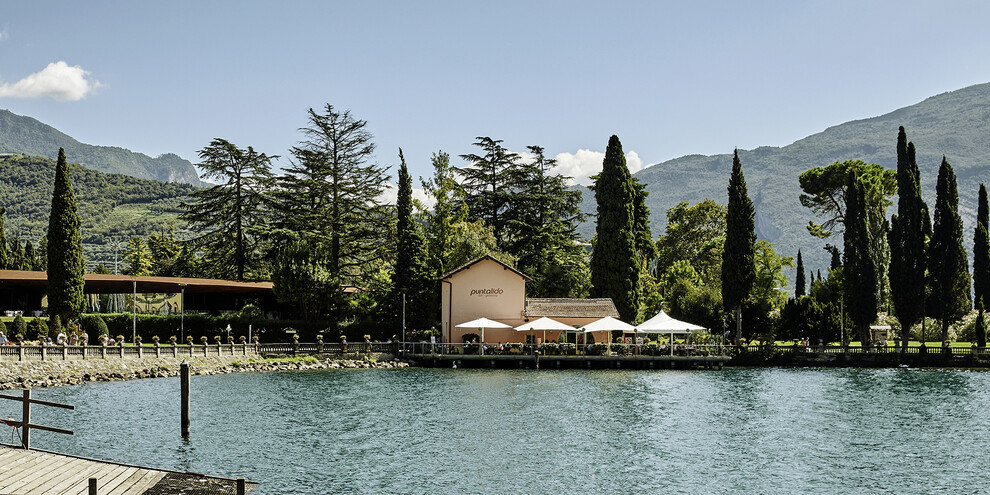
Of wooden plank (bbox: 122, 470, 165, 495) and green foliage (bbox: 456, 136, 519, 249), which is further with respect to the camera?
green foliage (bbox: 456, 136, 519, 249)

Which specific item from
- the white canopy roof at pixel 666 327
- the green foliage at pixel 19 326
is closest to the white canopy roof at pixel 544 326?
the white canopy roof at pixel 666 327

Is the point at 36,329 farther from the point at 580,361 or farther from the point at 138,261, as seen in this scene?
the point at 138,261

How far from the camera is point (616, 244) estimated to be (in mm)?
59656

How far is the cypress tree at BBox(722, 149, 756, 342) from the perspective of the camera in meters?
57.4

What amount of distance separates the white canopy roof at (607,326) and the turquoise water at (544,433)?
743 cm

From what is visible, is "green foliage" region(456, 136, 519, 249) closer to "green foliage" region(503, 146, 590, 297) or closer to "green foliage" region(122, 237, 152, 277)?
"green foliage" region(503, 146, 590, 297)

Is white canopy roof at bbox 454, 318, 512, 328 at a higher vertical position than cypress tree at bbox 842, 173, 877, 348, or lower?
lower

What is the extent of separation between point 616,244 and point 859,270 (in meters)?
16.1

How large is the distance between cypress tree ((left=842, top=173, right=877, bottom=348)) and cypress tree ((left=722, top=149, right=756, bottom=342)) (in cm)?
684

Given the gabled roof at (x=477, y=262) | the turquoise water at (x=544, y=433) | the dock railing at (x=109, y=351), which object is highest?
the gabled roof at (x=477, y=262)

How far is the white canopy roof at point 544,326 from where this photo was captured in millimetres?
52281

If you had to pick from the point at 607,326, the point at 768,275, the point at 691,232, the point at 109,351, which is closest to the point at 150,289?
the point at 109,351

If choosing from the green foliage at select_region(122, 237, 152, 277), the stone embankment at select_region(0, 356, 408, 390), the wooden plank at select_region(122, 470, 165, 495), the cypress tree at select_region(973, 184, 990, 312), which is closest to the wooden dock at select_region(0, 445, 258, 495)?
the wooden plank at select_region(122, 470, 165, 495)

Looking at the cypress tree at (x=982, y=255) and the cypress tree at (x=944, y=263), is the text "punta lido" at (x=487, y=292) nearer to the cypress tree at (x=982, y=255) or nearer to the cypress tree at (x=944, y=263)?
the cypress tree at (x=944, y=263)
